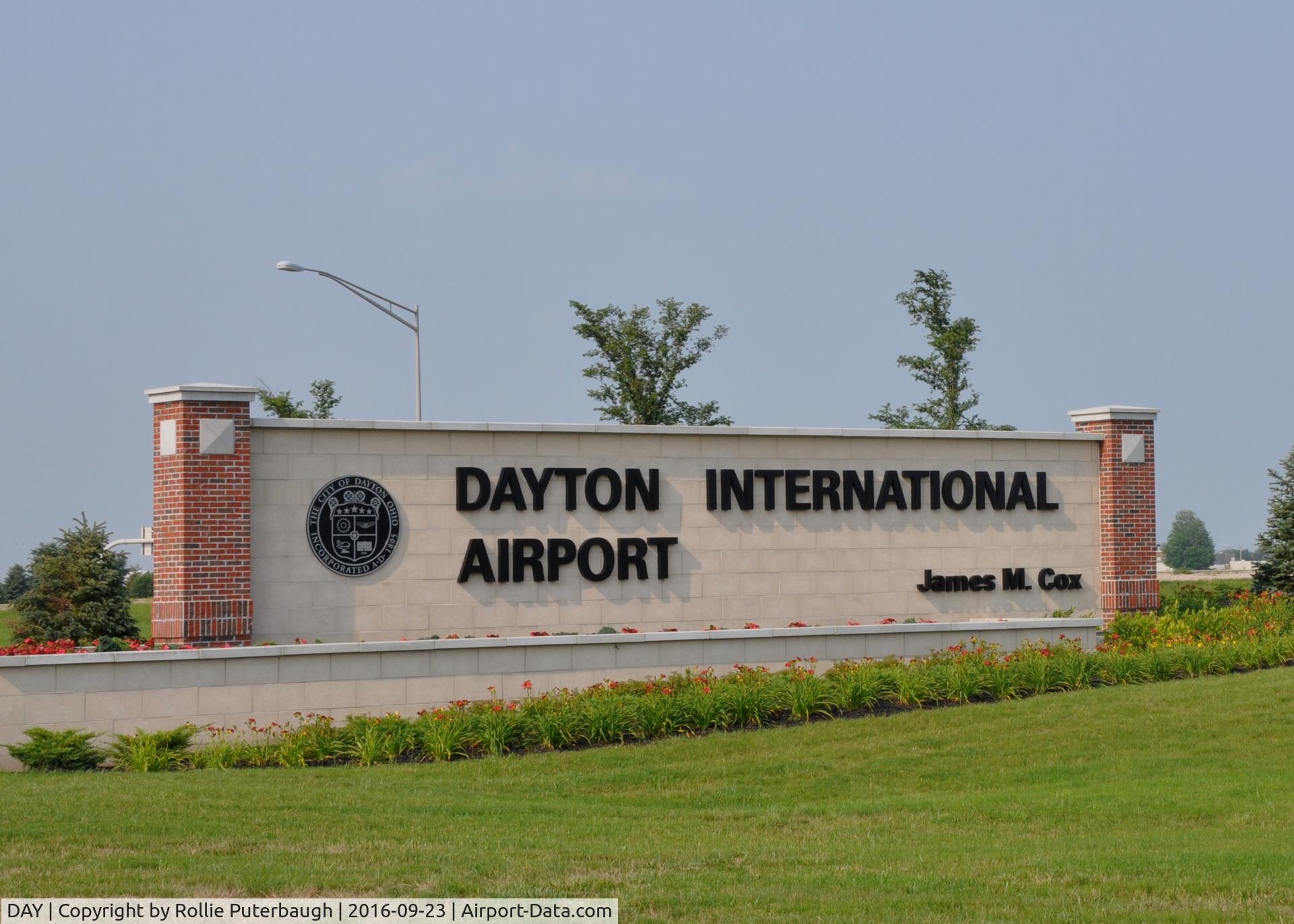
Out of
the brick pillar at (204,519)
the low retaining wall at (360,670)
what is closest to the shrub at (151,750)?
the low retaining wall at (360,670)

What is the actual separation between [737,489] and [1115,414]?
23.3 feet

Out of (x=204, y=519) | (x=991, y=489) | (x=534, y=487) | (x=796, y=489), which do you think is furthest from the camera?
(x=991, y=489)

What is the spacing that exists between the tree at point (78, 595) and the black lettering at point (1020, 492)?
791 inches

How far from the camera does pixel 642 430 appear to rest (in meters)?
22.4

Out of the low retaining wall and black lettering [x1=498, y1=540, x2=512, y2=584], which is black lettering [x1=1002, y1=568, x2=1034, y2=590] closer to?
the low retaining wall

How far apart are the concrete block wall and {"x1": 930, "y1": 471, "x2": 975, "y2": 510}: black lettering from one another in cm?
13

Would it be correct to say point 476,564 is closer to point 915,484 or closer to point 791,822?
point 915,484

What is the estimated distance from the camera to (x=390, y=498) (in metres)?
21.1

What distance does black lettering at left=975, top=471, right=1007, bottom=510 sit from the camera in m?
24.6

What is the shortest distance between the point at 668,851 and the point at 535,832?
1293mm

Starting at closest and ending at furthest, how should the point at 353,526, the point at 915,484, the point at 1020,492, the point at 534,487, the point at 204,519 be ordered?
the point at 204,519, the point at 353,526, the point at 534,487, the point at 915,484, the point at 1020,492

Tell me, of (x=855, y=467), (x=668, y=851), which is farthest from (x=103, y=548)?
(x=668, y=851)

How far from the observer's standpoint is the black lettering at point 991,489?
24578 mm

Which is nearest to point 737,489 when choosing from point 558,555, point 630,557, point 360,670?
point 630,557
